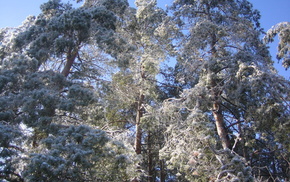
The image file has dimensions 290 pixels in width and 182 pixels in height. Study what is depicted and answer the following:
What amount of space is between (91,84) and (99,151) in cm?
531

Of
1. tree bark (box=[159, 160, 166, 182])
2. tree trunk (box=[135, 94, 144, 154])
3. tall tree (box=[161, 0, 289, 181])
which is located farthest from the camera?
tree bark (box=[159, 160, 166, 182])

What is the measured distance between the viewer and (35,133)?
8883 millimetres

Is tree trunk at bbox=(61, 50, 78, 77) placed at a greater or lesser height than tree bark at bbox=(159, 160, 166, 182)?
greater

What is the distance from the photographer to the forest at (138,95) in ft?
22.6

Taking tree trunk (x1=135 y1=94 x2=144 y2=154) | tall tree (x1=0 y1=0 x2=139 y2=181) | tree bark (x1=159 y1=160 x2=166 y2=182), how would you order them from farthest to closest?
tree bark (x1=159 y1=160 x2=166 y2=182) → tree trunk (x1=135 y1=94 x2=144 y2=154) → tall tree (x1=0 y1=0 x2=139 y2=181)

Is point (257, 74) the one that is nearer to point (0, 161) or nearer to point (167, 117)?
point (167, 117)

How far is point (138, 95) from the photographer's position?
12281mm

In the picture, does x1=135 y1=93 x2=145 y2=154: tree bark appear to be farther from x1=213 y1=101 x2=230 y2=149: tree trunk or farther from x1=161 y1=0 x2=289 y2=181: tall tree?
x1=213 y1=101 x2=230 y2=149: tree trunk

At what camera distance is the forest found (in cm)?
690

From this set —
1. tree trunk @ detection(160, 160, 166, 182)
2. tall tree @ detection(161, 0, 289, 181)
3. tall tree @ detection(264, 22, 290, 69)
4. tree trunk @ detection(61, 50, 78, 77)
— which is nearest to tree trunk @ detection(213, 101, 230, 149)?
tall tree @ detection(161, 0, 289, 181)

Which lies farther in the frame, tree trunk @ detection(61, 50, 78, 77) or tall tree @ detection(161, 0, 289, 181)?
tree trunk @ detection(61, 50, 78, 77)

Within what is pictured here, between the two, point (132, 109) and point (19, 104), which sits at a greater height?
point (132, 109)

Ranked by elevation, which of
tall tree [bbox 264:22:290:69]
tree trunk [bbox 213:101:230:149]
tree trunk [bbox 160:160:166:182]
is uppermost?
tall tree [bbox 264:22:290:69]

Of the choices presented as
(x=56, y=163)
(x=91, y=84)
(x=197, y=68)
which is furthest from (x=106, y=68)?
(x=56, y=163)
